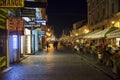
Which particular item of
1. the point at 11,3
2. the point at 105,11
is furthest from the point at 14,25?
Answer: the point at 105,11

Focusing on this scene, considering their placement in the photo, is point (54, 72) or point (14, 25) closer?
point (54, 72)

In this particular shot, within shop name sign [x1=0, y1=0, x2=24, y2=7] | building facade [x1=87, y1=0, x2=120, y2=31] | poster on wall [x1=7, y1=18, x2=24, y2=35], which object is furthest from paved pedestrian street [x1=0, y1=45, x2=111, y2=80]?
building facade [x1=87, y1=0, x2=120, y2=31]

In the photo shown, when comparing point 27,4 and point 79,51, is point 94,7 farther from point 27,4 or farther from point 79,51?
point 27,4

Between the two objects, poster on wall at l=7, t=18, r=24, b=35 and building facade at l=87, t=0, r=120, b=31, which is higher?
building facade at l=87, t=0, r=120, b=31

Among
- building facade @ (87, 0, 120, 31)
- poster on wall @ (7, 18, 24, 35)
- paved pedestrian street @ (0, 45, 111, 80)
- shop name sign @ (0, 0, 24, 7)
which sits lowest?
paved pedestrian street @ (0, 45, 111, 80)

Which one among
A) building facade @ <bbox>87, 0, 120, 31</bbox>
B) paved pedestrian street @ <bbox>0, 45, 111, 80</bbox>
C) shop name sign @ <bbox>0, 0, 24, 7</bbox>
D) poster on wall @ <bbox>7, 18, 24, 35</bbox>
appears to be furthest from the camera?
building facade @ <bbox>87, 0, 120, 31</bbox>

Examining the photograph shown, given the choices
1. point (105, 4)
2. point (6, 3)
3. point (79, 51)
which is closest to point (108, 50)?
point (6, 3)

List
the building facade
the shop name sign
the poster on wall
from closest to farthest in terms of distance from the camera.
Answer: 1. the shop name sign
2. the poster on wall
3. the building facade

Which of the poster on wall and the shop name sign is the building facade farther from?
the shop name sign

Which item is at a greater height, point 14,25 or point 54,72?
point 14,25

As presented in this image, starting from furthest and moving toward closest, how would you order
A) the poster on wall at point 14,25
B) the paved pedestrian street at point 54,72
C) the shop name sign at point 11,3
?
the poster on wall at point 14,25 < the shop name sign at point 11,3 < the paved pedestrian street at point 54,72

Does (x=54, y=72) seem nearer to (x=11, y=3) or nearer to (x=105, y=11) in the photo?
(x=11, y=3)

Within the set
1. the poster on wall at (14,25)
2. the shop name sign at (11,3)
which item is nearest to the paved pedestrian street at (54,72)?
the poster on wall at (14,25)

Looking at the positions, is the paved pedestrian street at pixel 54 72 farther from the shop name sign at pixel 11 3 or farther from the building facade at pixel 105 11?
the building facade at pixel 105 11
